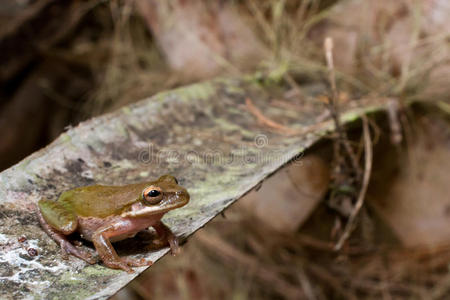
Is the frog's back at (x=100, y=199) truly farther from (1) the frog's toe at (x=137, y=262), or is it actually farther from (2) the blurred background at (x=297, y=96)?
(2) the blurred background at (x=297, y=96)

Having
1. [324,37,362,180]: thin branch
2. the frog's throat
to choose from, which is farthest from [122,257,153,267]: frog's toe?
[324,37,362,180]: thin branch

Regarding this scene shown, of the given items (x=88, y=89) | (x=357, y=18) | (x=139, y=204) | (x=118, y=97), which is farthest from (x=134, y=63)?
(x=139, y=204)

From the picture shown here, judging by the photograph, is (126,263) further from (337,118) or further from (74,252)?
(337,118)

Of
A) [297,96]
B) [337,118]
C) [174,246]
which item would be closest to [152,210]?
[174,246]

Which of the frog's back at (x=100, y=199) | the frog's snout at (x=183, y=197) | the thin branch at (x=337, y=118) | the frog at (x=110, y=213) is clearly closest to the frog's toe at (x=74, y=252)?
the frog at (x=110, y=213)

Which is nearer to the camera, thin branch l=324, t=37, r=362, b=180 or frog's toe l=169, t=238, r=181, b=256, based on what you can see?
frog's toe l=169, t=238, r=181, b=256


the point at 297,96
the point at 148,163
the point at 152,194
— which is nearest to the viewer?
the point at 152,194

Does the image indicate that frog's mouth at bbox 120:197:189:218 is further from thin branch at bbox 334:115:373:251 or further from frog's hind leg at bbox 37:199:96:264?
thin branch at bbox 334:115:373:251
